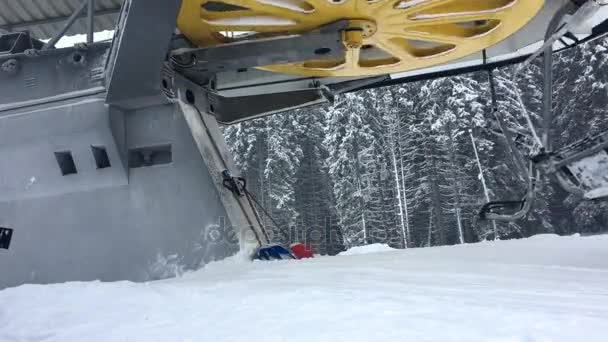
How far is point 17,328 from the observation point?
2.53m

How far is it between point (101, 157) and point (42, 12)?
3.34 metres

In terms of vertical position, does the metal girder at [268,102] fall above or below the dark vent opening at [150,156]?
above

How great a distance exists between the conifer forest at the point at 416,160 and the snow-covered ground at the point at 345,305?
16.5m

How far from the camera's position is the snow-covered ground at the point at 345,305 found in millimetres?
1961

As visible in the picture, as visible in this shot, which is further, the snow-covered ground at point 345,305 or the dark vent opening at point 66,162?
the dark vent opening at point 66,162

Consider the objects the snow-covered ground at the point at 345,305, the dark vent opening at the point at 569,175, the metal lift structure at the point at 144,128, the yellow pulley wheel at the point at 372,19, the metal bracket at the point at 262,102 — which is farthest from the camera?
the metal bracket at the point at 262,102

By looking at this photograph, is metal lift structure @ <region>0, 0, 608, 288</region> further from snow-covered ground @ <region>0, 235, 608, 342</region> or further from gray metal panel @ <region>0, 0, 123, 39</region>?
gray metal panel @ <region>0, 0, 123, 39</region>

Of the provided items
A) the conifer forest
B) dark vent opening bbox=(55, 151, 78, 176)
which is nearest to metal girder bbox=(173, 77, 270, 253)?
dark vent opening bbox=(55, 151, 78, 176)

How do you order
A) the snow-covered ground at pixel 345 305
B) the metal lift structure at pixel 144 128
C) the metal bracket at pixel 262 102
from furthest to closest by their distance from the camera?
the metal bracket at pixel 262 102, the metal lift structure at pixel 144 128, the snow-covered ground at pixel 345 305

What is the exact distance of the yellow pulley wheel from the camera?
4562 mm

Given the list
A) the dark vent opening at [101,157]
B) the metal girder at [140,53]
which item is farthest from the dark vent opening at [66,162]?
the metal girder at [140,53]

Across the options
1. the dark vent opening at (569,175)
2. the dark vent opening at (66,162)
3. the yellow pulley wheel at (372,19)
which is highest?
the yellow pulley wheel at (372,19)

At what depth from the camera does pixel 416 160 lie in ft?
83.7

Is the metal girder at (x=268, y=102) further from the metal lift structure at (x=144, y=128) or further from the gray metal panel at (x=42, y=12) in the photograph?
the gray metal panel at (x=42, y=12)
